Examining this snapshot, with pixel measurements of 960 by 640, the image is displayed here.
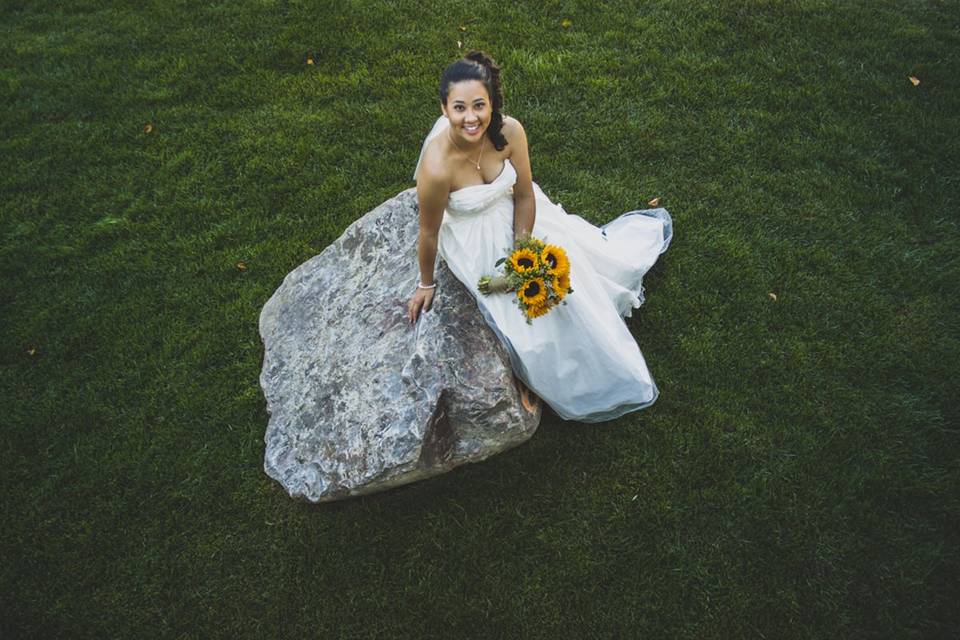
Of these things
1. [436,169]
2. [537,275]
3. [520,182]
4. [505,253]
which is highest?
[436,169]

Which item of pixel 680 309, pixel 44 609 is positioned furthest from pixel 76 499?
pixel 680 309

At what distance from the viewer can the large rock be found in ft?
11.9

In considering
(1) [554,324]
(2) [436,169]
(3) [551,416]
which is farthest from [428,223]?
(3) [551,416]

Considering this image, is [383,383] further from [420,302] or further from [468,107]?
[468,107]

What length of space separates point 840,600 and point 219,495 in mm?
4263

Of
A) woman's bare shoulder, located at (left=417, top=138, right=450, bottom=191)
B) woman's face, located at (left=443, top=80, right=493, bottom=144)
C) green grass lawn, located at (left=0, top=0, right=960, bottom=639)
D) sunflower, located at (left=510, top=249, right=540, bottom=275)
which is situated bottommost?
green grass lawn, located at (left=0, top=0, right=960, bottom=639)

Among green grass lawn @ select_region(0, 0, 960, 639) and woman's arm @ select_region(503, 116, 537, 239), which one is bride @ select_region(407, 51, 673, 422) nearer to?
woman's arm @ select_region(503, 116, 537, 239)

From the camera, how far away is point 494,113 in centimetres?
342

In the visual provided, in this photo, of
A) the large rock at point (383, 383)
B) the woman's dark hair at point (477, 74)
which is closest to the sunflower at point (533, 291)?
the large rock at point (383, 383)

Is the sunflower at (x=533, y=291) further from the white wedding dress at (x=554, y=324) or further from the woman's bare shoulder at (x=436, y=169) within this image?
the woman's bare shoulder at (x=436, y=169)

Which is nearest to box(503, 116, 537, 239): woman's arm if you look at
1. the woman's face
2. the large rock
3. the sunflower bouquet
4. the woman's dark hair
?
the woman's dark hair

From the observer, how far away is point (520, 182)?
3799 millimetres

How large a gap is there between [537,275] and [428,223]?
0.77m

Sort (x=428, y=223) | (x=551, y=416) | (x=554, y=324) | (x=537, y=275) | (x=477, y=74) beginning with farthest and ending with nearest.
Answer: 1. (x=551, y=416)
2. (x=554, y=324)
3. (x=428, y=223)
4. (x=537, y=275)
5. (x=477, y=74)
